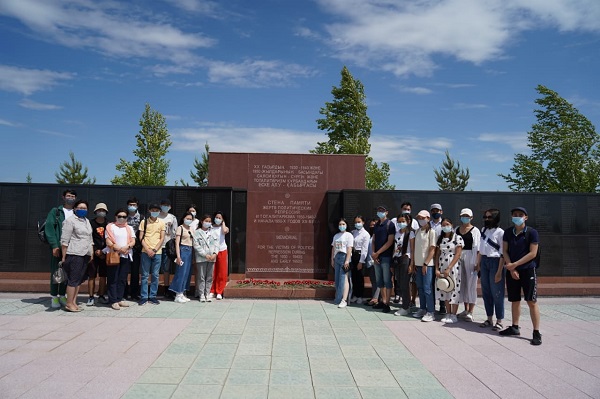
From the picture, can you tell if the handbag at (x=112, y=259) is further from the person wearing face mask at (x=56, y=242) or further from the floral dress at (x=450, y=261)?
the floral dress at (x=450, y=261)

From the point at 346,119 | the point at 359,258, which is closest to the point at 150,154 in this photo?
Result: the point at 346,119

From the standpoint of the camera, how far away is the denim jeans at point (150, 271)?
7.81 meters

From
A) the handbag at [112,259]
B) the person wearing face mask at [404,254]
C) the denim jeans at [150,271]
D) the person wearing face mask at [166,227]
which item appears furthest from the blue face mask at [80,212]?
the person wearing face mask at [404,254]

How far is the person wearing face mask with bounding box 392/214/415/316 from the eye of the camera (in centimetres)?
729

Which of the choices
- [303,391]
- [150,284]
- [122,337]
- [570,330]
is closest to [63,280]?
[150,284]

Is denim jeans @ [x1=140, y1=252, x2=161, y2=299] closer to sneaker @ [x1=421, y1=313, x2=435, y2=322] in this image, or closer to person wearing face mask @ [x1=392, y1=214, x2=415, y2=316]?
person wearing face mask @ [x1=392, y1=214, x2=415, y2=316]

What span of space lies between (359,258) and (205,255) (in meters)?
3.13

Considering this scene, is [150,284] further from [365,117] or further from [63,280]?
[365,117]

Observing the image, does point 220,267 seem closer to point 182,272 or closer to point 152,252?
point 182,272

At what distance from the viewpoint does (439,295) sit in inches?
273

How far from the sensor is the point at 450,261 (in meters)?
6.79

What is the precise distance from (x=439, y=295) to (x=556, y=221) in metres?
5.15

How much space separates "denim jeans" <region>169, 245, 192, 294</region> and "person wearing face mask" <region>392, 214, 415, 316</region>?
4.09 meters

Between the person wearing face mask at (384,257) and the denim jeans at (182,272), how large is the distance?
3706mm
